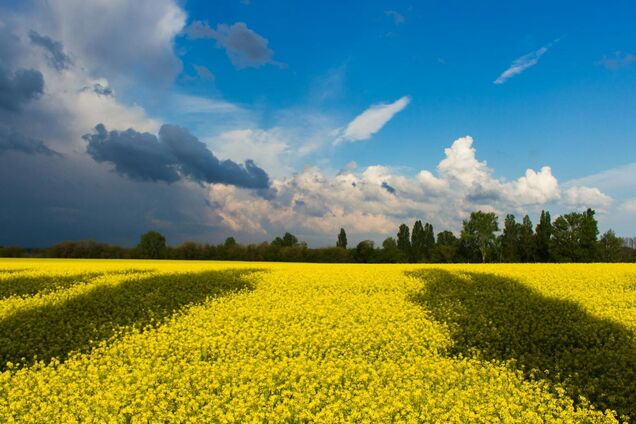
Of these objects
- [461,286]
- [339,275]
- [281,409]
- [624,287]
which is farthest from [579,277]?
[281,409]

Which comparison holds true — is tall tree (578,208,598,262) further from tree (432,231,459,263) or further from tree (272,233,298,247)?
tree (272,233,298,247)

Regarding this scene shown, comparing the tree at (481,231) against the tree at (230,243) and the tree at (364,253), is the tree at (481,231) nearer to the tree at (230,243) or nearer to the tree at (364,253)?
the tree at (364,253)

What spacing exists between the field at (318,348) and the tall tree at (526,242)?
252 feet

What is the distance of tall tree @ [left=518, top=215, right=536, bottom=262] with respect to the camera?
103 m

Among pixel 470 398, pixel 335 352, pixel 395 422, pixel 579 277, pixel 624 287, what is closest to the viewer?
pixel 395 422

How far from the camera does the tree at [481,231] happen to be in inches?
4380

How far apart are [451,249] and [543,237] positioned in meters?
22.5

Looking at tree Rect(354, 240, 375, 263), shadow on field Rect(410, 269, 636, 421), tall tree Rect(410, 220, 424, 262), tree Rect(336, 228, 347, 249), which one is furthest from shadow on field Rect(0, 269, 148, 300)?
tall tree Rect(410, 220, 424, 262)

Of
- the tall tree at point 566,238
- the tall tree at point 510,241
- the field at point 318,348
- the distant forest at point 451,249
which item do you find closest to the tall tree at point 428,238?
the distant forest at point 451,249

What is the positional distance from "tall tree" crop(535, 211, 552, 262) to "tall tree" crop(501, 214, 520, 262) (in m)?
4.90

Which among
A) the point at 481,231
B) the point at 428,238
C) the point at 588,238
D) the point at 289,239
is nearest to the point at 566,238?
the point at 588,238

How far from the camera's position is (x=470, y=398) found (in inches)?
546

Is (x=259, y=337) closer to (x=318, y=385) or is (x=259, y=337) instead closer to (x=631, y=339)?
(x=318, y=385)

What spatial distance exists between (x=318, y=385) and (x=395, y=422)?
128 inches
